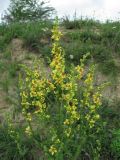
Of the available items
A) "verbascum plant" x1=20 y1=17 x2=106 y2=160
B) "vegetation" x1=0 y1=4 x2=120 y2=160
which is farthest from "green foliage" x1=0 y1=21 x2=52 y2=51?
"verbascum plant" x1=20 y1=17 x2=106 y2=160

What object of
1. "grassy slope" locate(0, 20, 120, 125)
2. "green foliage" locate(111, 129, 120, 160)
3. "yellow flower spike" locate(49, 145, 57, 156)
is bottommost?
"green foliage" locate(111, 129, 120, 160)

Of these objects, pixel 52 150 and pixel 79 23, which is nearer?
pixel 52 150

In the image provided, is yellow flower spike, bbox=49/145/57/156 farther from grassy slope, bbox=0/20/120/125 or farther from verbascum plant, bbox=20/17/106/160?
grassy slope, bbox=0/20/120/125

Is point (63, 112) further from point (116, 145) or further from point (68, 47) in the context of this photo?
point (68, 47)

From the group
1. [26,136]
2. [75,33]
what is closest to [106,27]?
[75,33]

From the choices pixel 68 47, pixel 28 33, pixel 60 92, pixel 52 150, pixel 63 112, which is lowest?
pixel 52 150

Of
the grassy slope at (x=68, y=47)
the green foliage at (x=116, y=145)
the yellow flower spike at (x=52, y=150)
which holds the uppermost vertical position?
the grassy slope at (x=68, y=47)

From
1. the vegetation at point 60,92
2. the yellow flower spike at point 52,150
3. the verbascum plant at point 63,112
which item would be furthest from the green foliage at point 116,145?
the yellow flower spike at point 52,150

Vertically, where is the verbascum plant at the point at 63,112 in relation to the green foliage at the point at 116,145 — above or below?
above

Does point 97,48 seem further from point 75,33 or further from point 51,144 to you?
point 51,144

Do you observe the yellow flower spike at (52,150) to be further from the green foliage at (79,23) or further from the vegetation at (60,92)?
the green foliage at (79,23)

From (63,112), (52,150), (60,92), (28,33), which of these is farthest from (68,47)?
(52,150)

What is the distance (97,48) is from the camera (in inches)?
284

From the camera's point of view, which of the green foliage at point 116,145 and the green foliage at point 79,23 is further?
the green foliage at point 79,23
